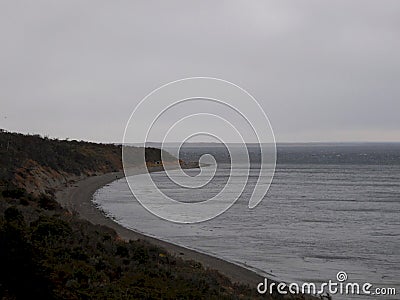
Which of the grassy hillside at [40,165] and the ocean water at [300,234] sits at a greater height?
the grassy hillside at [40,165]

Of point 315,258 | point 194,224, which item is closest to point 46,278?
point 315,258

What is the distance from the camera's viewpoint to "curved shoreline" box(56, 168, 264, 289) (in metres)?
20.8

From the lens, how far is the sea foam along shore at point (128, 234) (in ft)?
68.1

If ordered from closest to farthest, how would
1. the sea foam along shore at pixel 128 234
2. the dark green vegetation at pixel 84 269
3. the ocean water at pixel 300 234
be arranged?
1. the dark green vegetation at pixel 84 269
2. the sea foam along shore at pixel 128 234
3. the ocean water at pixel 300 234

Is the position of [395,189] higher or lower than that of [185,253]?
higher

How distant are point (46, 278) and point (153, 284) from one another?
2753mm

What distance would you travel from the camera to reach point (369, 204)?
161 ft

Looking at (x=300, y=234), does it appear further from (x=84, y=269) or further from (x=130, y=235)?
(x=84, y=269)

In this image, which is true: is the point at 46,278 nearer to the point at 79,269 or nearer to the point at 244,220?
the point at 79,269

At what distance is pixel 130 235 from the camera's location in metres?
28.8

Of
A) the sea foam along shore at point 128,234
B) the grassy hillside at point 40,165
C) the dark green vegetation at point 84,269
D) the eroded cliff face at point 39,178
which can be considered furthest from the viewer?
the grassy hillside at point 40,165

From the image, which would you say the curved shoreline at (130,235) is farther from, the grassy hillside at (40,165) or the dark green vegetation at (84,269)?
the grassy hillside at (40,165)

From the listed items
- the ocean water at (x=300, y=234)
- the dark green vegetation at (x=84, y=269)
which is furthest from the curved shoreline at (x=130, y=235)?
the dark green vegetation at (x=84, y=269)

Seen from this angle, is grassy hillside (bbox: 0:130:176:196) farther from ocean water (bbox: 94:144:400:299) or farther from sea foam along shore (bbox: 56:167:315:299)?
ocean water (bbox: 94:144:400:299)
